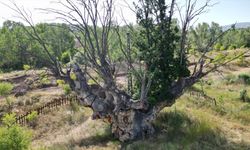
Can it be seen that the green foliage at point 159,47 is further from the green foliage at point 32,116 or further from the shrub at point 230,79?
the shrub at point 230,79

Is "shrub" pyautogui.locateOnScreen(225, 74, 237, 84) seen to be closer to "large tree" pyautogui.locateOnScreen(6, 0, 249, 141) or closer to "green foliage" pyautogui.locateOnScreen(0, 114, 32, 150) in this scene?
"large tree" pyautogui.locateOnScreen(6, 0, 249, 141)

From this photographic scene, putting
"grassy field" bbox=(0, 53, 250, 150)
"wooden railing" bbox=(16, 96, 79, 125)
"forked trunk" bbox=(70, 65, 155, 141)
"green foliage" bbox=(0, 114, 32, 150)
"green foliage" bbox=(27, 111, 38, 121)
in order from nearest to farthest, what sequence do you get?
"green foliage" bbox=(0, 114, 32, 150) → "grassy field" bbox=(0, 53, 250, 150) → "forked trunk" bbox=(70, 65, 155, 141) → "green foliage" bbox=(27, 111, 38, 121) → "wooden railing" bbox=(16, 96, 79, 125)

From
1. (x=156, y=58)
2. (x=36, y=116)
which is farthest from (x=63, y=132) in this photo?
(x=156, y=58)

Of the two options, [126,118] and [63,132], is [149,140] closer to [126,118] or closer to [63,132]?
[126,118]

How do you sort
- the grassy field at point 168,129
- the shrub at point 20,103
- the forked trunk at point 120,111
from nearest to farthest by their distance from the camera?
the grassy field at point 168,129 < the forked trunk at point 120,111 < the shrub at point 20,103

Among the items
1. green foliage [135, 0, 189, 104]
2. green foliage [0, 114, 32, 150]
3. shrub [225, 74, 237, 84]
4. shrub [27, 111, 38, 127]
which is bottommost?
shrub [27, 111, 38, 127]

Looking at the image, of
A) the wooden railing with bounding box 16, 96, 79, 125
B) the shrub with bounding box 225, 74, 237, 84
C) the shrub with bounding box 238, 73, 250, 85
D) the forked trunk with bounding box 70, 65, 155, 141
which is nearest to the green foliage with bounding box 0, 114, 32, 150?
the forked trunk with bounding box 70, 65, 155, 141

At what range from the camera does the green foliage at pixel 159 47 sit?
48.4 feet

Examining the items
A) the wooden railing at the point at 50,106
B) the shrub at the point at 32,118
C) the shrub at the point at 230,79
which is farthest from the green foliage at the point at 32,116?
the shrub at the point at 230,79

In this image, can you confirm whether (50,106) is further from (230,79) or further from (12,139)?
(230,79)

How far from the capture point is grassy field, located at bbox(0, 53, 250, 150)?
13.4m

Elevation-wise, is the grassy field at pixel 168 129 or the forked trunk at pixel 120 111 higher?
the forked trunk at pixel 120 111

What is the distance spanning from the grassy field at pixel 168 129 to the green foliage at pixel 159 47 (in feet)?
6.04

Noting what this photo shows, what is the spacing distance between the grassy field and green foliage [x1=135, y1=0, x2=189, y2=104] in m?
1.84
